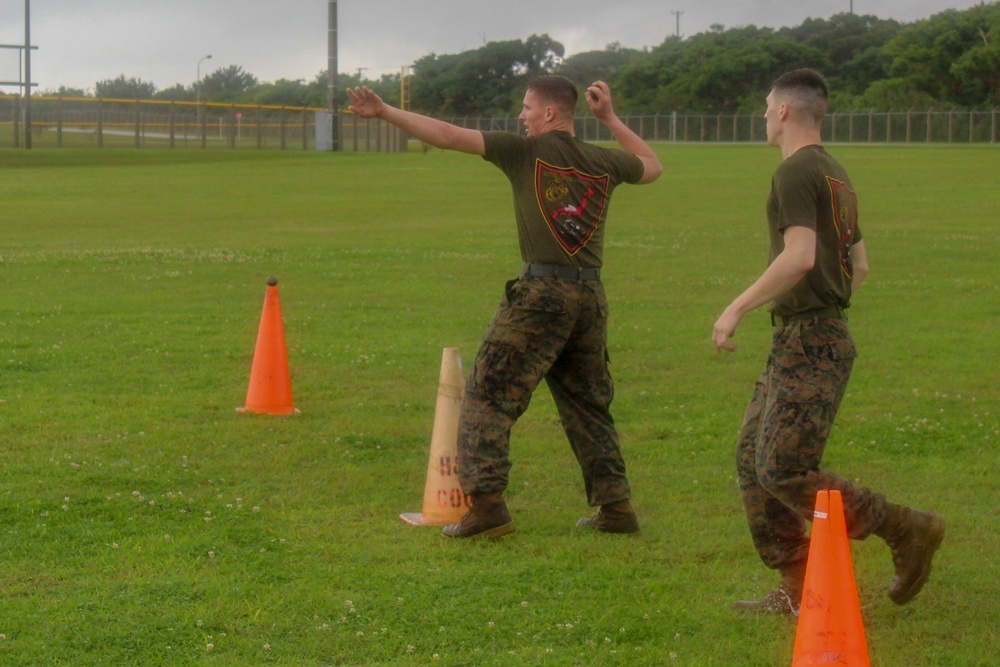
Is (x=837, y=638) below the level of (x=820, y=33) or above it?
below

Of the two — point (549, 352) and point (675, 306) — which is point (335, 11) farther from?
point (549, 352)

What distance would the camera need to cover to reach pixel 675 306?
13.4 m

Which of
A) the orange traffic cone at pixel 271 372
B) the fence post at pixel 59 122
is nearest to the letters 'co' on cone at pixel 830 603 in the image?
the orange traffic cone at pixel 271 372

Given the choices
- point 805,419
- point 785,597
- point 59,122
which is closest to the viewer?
point 805,419

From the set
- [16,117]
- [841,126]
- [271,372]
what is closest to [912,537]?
[271,372]

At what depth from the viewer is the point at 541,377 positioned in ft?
18.4

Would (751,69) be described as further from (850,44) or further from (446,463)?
(446,463)

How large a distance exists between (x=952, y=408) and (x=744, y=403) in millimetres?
1329

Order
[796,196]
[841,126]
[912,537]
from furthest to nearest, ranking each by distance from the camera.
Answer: [841,126] → [912,537] → [796,196]

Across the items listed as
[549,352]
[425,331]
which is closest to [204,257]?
[425,331]

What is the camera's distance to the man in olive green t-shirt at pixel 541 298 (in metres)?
5.55

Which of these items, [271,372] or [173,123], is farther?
[173,123]

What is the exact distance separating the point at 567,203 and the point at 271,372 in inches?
126

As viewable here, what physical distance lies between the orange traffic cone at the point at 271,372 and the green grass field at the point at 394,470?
0.16 m
